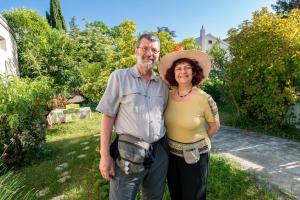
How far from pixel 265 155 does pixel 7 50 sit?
12.7 m

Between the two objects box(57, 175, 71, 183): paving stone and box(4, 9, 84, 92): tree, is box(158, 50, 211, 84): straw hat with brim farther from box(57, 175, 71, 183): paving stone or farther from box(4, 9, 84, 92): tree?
box(4, 9, 84, 92): tree

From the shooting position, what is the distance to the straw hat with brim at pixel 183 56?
290 centimetres

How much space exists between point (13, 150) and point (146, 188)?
4.16 m

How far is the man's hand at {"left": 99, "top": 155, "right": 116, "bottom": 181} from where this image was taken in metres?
2.48

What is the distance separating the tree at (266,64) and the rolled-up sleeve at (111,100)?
6.31 m

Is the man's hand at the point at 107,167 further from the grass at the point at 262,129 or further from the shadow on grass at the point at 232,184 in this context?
the grass at the point at 262,129

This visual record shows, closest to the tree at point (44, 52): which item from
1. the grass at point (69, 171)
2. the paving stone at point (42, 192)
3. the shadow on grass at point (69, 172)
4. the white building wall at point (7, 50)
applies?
the white building wall at point (7, 50)

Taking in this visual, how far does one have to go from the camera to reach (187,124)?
273cm

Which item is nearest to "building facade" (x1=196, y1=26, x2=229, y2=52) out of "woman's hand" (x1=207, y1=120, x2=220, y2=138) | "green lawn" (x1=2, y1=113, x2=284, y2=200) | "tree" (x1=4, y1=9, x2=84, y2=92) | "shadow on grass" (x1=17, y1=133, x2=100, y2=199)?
"tree" (x1=4, y1=9, x2=84, y2=92)

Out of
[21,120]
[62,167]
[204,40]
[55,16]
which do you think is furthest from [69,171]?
[204,40]

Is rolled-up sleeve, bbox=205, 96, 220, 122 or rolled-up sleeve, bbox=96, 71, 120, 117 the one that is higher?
rolled-up sleeve, bbox=96, 71, 120, 117

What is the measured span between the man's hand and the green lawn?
167 centimetres

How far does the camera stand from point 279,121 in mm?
8297

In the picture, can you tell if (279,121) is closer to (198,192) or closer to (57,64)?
(198,192)
